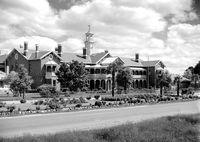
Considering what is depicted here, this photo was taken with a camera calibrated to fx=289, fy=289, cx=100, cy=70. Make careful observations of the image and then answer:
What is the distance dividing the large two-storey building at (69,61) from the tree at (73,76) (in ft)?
12.2

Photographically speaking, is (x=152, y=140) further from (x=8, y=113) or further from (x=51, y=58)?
(x=51, y=58)

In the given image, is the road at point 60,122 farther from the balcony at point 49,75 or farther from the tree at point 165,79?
the tree at point 165,79

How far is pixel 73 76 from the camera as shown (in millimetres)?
43375

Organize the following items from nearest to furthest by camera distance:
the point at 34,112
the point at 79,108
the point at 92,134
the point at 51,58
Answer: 1. the point at 92,134
2. the point at 34,112
3. the point at 79,108
4. the point at 51,58

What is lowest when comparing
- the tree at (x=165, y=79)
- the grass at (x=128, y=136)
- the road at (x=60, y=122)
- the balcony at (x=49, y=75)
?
the road at (x=60, y=122)

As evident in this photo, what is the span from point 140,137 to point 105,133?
1.40 m

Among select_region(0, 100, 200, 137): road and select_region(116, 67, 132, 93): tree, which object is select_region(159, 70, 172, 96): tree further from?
select_region(0, 100, 200, 137): road

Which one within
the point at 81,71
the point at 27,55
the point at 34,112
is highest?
the point at 27,55

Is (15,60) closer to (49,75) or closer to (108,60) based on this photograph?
(49,75)

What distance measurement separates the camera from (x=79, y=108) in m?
25.6

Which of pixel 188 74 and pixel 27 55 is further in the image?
pixel 188 74

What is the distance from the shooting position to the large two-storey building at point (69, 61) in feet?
166

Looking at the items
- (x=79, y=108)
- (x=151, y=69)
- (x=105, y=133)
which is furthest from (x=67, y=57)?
(x=105, y=133)

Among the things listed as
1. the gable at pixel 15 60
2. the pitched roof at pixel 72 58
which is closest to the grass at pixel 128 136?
the gable at pixel 15 60
